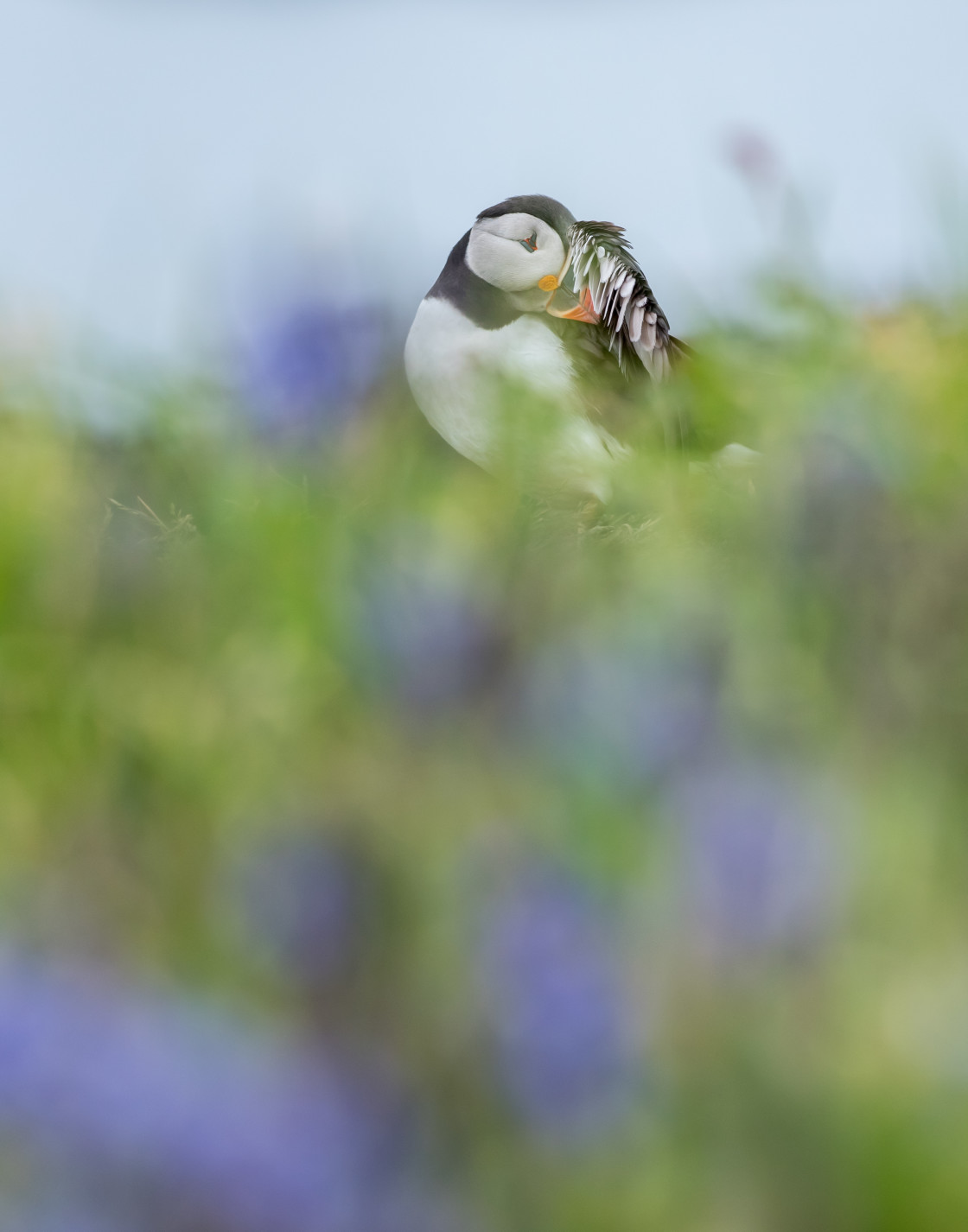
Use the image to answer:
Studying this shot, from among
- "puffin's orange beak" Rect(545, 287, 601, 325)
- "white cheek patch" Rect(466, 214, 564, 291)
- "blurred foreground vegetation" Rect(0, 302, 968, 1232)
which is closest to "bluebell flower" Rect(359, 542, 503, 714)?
"blurred foreground vegetation" Rect(0, 302, 968, 1232)

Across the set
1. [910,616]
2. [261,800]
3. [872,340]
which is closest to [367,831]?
[261,800]

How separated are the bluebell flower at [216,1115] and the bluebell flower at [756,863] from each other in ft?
0.25

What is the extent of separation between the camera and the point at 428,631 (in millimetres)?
365

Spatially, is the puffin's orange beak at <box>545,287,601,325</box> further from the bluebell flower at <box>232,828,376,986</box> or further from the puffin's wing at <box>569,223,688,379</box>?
the bluebell flower at <box>232,828,376,986</box>

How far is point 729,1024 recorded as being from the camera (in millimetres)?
241

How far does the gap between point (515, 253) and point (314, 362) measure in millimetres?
1638

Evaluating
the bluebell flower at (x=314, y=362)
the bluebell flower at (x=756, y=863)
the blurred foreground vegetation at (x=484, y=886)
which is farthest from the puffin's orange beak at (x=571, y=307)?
the bluebell flower at (x=756, y=863)

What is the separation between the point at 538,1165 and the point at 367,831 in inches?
3.3

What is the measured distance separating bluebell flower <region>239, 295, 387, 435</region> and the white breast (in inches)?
2.6

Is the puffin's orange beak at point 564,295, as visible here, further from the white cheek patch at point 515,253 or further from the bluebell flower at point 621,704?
the bluebell flower at point 621,704

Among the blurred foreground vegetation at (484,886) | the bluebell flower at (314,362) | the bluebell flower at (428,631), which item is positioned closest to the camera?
the blurred foreground vegetation at (484,886)

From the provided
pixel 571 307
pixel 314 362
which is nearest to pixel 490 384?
pixel 314 362

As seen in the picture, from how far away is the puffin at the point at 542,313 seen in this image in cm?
174

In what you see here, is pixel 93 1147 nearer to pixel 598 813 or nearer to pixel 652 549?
pixel 598 813
